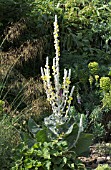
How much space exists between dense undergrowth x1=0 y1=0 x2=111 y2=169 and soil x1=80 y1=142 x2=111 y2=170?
165 mm

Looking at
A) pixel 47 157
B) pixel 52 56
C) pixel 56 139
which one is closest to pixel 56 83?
pixel 56 139

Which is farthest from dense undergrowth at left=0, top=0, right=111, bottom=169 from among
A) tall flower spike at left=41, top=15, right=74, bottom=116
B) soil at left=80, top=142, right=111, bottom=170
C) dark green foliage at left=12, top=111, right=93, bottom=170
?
tall flower spike at left=41, top=15, right=74, bottom=116

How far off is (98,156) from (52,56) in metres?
1.85

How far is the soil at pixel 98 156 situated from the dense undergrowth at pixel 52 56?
6.5 inches

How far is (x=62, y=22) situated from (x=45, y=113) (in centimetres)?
179

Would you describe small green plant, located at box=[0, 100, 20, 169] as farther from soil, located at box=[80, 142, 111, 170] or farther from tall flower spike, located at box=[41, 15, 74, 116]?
soil, located at box=[80, 142, 111, 170]

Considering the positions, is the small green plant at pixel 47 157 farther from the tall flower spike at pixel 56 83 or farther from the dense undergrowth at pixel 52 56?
the dense undergrowth at pixel 52 56

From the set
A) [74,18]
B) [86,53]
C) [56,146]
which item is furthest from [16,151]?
[74,18]

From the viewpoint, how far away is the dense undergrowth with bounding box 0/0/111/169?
550cm

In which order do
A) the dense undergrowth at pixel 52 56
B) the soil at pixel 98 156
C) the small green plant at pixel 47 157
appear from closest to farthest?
1. the small green plant at pixel 47 157
2. the soil at pixel 98 156
3. the dense undergrowth at pixel 52 56

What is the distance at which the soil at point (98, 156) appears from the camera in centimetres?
516

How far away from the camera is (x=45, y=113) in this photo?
555cm

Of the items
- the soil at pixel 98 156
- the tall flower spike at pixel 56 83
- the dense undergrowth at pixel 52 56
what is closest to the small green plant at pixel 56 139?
the tall flower spike at pixel 56 83

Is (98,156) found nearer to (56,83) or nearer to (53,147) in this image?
(53,147)
